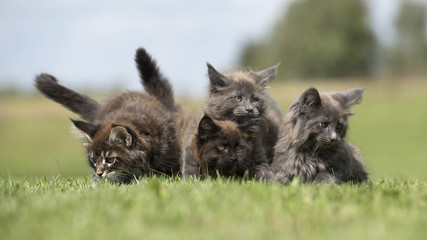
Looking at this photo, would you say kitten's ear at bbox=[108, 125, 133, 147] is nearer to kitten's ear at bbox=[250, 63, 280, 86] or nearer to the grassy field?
the grassy field

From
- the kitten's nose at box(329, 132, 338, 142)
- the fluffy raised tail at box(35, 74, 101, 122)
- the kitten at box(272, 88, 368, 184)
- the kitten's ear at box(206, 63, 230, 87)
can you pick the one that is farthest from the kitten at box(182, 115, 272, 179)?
the fluffy raised tail at box(35, 74, 101, 122)

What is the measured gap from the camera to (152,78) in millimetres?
8391

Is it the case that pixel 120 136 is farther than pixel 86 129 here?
No

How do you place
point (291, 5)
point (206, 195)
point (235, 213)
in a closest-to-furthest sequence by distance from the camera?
point (235, 213), point (206, 195), point (291, 5)

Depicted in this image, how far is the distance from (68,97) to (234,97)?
3013 mm

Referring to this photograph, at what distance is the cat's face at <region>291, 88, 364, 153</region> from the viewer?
236 inches

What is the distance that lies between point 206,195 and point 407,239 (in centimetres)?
183

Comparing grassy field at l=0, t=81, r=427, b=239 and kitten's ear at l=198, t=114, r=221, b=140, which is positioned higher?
kitten's ear at l=198, t=114, r=221, b=140

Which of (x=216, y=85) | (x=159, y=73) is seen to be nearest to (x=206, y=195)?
(x=216, y=85)

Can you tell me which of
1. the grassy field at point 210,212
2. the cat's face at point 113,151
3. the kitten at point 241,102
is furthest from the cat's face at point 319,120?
the cat's face at point 113,151

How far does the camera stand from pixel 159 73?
842 centimetres

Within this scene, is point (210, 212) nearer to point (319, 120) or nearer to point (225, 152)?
point (225, 152)

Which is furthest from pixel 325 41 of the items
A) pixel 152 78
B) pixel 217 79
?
pixel 217 79

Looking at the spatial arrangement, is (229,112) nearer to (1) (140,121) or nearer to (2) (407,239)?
(1) (140,121)
